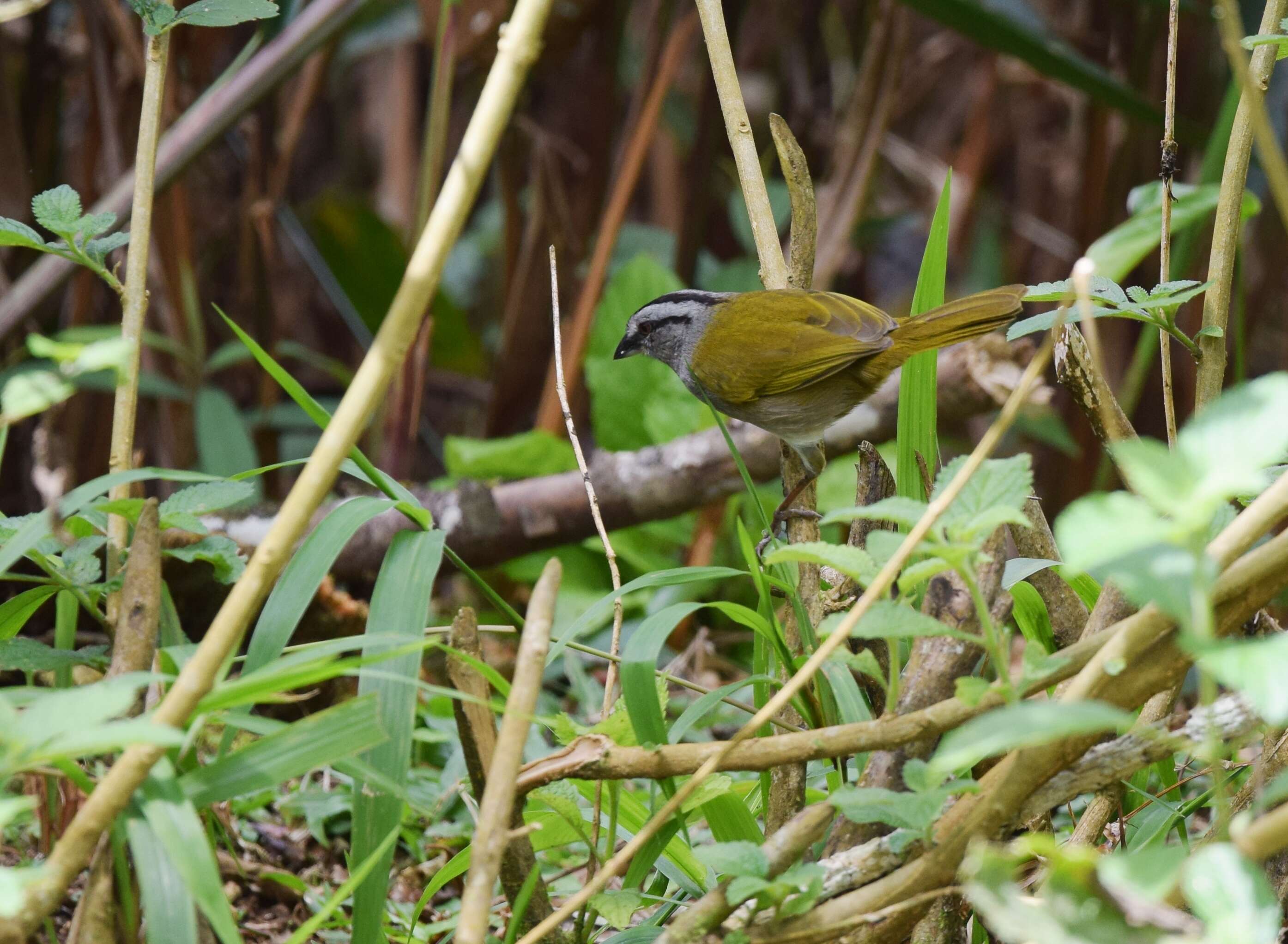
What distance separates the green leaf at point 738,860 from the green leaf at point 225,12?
1.05 m

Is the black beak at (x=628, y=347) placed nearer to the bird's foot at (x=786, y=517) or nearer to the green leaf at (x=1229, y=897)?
the bird's foot at (x=786, y=517)

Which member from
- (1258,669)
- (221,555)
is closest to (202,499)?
(221,555)

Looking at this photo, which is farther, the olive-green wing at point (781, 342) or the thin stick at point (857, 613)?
the olive-green wing at point (781, 342)

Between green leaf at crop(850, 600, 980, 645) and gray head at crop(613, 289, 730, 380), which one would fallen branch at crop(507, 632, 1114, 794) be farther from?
gray head at crop(613, 289, 730, 380)

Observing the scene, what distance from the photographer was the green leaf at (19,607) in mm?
1293

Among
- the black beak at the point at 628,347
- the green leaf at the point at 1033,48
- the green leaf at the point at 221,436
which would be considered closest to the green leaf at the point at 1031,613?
the black beak at the point at 628,347

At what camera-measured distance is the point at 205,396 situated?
400 cm

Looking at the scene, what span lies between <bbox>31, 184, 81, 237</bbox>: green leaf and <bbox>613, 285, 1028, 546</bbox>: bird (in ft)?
4.61

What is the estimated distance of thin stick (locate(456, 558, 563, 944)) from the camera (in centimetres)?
95

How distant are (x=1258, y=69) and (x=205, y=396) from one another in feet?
11.2


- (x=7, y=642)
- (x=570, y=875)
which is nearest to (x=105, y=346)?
(x=7, y=642)

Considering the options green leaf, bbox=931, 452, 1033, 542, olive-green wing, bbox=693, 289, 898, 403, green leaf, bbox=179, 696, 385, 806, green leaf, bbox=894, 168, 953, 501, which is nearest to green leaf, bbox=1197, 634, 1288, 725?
green leaf, bbox=931, 452, 1033, 542

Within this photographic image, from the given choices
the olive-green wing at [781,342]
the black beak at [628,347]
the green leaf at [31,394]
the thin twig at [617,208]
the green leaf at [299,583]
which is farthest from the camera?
the thin twig at [617,208]

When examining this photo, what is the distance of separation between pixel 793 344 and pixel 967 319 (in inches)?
19.4
